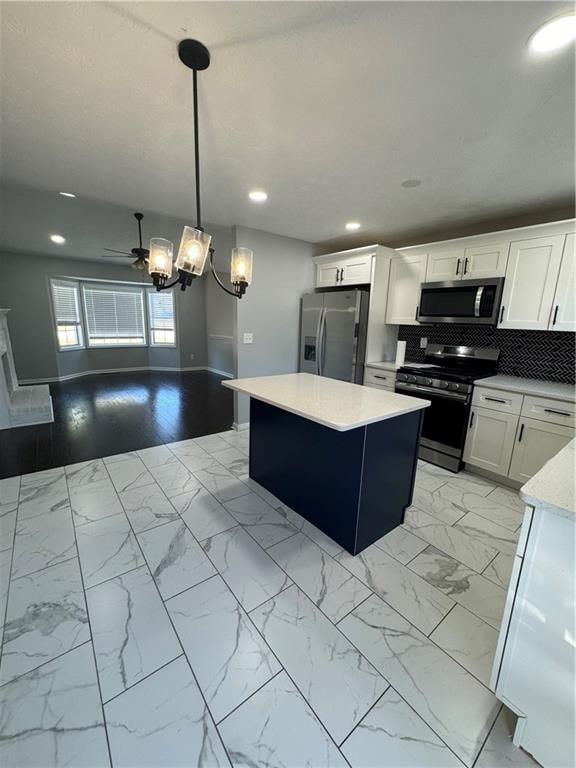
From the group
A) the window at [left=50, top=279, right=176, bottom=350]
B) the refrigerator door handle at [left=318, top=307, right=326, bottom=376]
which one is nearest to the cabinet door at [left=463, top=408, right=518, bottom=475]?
the refrigerator door handle at [left=318, top=307, right=326, bottom=376]

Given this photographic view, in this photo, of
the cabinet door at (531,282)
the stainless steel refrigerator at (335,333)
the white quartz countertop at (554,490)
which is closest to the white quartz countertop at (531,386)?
the cabinet door at (531,282)

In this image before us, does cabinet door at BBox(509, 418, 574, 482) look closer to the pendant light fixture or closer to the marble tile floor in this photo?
the marble tile floor

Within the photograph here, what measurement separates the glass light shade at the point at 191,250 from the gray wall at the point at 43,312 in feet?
20.2

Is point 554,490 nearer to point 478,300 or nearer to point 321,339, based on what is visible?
point 478,300

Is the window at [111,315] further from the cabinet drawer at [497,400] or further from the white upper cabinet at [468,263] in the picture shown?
the cabinet drawer at [497,400]

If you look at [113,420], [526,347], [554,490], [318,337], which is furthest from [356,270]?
[113,420]

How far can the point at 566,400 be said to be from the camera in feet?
7.40

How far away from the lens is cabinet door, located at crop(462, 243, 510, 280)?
2.76 meters

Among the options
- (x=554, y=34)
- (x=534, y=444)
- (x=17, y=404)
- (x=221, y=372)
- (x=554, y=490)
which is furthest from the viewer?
(x=221, y=372)

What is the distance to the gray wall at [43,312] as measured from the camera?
559 centimetres

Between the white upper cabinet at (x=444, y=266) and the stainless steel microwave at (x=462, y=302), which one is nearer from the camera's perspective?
the stainless steel microwave at (x=462, y=302)

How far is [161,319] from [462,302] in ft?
22.1

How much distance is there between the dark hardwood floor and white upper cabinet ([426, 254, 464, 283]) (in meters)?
3.10

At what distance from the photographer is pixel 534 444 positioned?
97.1 inches
